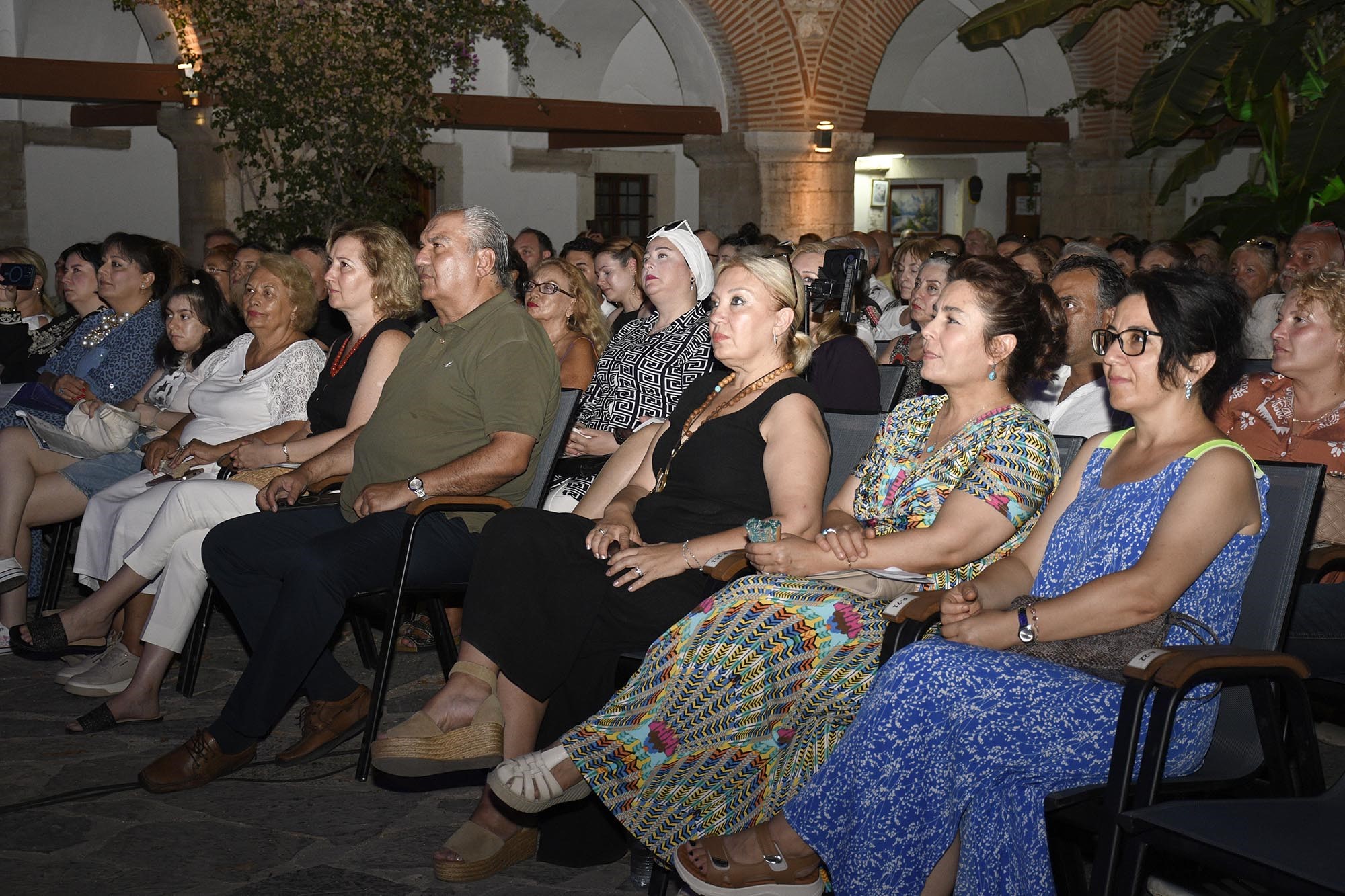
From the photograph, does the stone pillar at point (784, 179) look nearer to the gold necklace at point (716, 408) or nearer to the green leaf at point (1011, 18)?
the green leaf at point (1011, 18)

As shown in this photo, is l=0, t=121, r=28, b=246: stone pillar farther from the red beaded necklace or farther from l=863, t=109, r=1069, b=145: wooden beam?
the red beaded necklace

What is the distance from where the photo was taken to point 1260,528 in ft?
8.58

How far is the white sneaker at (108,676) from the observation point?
4.40 m

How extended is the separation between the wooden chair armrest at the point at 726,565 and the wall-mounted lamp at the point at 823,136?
10758 millimetres

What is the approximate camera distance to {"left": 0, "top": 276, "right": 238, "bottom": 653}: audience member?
16.6 ft

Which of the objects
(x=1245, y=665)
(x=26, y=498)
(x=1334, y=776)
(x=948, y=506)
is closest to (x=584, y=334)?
(x=26, y=498)

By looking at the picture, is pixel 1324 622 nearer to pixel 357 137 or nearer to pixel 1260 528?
pixel 1260 528

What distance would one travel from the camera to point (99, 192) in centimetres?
1505

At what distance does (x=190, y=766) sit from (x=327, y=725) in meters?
0.45

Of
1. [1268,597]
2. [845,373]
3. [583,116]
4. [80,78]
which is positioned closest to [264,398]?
[845,373]

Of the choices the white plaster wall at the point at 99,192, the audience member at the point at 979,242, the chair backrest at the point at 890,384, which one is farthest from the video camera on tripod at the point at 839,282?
the white plaster wall at the point at 99,192

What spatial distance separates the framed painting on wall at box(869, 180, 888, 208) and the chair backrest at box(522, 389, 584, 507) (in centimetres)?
1737

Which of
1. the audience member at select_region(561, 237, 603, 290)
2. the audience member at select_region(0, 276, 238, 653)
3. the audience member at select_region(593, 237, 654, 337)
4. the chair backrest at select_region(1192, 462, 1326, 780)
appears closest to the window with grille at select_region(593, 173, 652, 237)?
the audience member at select_region(561, 237, 603, 290)

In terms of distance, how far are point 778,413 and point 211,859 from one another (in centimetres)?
173
